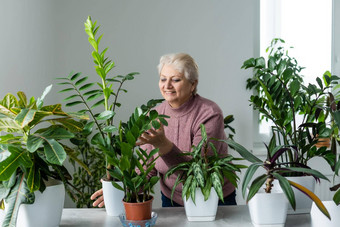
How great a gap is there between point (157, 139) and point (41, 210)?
0.58m

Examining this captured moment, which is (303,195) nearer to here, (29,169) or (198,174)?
(198,174)

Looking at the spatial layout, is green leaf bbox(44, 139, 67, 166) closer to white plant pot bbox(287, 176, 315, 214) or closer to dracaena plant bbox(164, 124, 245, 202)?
dracaena plant bbox(164, 124, 245, 202)

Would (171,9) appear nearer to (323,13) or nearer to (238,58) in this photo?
(238,58)

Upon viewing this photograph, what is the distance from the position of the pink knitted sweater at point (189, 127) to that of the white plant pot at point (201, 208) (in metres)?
0.58

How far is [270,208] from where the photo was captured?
1388 mm

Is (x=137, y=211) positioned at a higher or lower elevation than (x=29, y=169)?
lower

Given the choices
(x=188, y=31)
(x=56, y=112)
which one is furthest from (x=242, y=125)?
(x=56, y=112)

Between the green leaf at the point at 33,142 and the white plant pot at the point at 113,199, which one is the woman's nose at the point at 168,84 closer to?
the white plant pot at the point at 113,199

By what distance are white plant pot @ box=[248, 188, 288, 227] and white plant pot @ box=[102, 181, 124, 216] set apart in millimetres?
535

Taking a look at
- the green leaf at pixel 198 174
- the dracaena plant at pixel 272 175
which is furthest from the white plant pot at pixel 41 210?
the dracaena plant at pixel 272 175

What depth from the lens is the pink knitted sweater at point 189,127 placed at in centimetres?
210

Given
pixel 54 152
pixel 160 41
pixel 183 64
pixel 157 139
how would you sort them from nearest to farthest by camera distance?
1. pixel 54 152
2. pixel 157 139
3. pixel 183 64
4. pixel 160 41

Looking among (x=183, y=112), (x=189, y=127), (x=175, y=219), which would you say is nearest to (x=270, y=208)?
(x=175, y=219)

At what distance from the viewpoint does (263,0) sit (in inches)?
166
